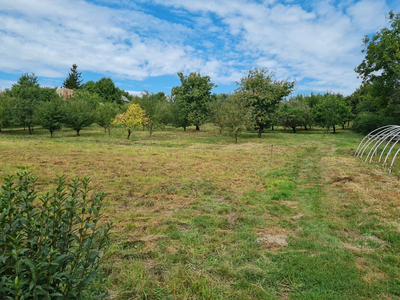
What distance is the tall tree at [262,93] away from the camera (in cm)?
2964

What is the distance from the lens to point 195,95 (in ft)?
122

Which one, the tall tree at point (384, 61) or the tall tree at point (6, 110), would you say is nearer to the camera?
the tall tree at point (384, 61)

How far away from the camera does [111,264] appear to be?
3.69 m

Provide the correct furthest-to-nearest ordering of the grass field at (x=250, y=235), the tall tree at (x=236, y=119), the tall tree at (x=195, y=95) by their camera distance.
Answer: the tall tree at (x=195, y=95)
the tall tree at (x=236, y=119)
the grass field at (x=250, y=235)

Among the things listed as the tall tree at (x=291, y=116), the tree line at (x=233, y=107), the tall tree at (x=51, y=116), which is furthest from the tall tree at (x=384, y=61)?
the tall tree at (x=51, y=116)

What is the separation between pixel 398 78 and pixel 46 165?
28159 mm

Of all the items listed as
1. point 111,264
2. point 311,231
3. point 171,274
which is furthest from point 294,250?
point 111,264

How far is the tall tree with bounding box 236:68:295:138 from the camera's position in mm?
29641

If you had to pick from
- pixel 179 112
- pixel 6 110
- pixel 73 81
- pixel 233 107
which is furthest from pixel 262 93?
pixel 73 81

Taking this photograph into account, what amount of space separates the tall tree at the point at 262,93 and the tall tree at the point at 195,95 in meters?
8.16

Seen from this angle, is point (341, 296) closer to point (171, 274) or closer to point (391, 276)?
point (391, 276)

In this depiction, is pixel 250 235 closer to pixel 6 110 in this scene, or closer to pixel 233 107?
pixel 233 107

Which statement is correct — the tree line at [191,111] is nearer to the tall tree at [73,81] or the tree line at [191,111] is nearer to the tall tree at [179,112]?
the tall tree at [179,112]

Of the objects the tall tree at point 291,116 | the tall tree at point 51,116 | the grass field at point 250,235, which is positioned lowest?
the grass field at point 250,235
